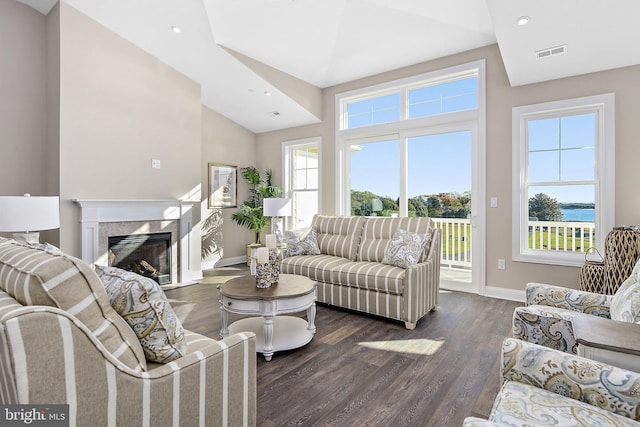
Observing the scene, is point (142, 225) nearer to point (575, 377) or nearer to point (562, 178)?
point (575, 377)

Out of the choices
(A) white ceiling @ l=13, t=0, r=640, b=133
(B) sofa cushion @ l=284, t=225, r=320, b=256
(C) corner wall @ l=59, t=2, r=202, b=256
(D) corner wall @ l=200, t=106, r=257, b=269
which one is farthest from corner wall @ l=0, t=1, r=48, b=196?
(B) sofa cushion @ l=284, t=225, r=320, b=256

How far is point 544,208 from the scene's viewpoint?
395 centimetres

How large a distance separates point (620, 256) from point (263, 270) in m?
3.15

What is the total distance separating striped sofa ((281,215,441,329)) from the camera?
3.20m

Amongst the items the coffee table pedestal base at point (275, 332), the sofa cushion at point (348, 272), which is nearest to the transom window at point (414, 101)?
the sofa cushion at point (348, 272)

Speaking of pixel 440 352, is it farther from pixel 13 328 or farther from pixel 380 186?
pixel 380 186

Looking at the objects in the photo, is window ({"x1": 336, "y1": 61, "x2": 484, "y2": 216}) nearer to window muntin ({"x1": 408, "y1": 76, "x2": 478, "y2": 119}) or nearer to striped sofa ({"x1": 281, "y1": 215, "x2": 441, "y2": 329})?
window muntin ({"x1": 408, "y1": 76, "x2": 478, "y2": 119})

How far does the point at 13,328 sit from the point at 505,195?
14.5 ft

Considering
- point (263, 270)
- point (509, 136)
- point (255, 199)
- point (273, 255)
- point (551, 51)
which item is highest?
point (551, 51)

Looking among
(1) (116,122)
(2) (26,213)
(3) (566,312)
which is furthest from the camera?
(1) (116,122)

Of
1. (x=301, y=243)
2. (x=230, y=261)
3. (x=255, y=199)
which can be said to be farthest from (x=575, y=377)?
(x=255, y=199)

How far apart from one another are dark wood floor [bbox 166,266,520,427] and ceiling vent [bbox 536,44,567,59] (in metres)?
2.61

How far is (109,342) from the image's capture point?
1.09 meters

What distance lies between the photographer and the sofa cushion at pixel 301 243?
171 inches
